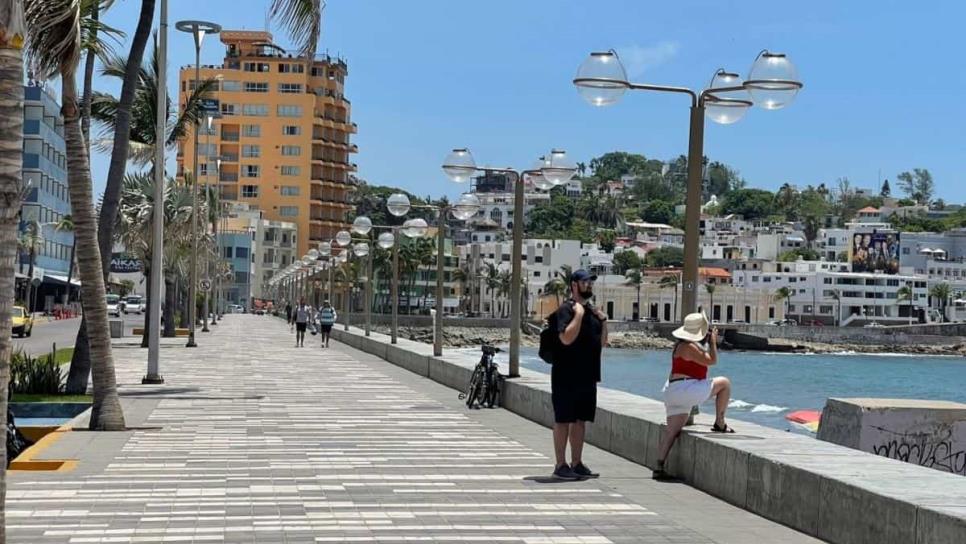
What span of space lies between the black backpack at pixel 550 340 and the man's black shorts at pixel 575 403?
29 centimetres

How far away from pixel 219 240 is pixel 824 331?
98955 mm

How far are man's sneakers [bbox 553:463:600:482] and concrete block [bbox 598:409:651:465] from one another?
3.89ft

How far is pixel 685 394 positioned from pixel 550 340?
1245 millimetres

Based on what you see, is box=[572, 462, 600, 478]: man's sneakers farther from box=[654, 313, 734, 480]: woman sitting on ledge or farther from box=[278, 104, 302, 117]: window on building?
box=[278, 104, 302, 117]: window on building

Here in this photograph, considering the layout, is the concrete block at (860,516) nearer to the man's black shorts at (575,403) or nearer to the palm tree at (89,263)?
the man's black shorts at (575,403)

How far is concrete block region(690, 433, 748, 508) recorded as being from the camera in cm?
1079

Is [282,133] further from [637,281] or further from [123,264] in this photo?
[637,281]

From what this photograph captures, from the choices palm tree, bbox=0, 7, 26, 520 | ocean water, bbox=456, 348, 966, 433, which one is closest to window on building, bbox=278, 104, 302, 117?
ocean water, bbox=456, 348, 966, 433

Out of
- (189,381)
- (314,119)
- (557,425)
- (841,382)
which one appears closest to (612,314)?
(314,119)

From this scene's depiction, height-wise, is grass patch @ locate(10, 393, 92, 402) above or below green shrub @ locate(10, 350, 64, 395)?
below

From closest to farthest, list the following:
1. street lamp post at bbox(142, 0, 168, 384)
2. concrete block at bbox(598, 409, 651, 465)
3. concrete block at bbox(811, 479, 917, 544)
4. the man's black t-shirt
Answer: concrete block at bbox(811, 479, 917, 544), the man's black t-shirt, concrete block at bbox(598, 409, 651, 465), street lamp post at bbox(142, 0, 168, 384)

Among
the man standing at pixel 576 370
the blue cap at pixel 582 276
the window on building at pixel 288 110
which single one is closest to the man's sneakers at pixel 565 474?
the man standing at pixel 576 370

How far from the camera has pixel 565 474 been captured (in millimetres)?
12242

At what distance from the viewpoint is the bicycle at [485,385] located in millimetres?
20766
